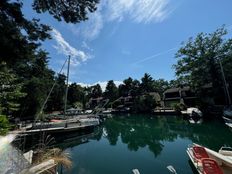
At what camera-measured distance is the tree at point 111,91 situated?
83562 millimetres

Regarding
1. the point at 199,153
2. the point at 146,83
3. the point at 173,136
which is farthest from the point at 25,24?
the point at 146,83

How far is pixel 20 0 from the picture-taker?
23.2 ft

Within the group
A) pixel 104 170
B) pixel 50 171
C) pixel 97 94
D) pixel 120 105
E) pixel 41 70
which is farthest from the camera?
pixel 97 94

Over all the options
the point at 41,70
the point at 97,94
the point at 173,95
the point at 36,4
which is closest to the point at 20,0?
the point at 36,4

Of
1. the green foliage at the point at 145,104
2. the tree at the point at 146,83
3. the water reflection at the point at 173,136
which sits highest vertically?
the tree at the point at 146,83

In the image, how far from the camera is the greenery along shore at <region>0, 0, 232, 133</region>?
7.02 meters

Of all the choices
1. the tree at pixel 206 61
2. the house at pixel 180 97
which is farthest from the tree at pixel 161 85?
the tree at pixel 206 61

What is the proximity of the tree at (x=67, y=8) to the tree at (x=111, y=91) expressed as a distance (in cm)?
7539

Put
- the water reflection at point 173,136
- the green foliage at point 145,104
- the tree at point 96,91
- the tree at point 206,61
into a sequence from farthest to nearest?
the tree at point 96,91 < the green foliage at point 145,104 < the tree at point 206,61 < the water reflection at point 173,136

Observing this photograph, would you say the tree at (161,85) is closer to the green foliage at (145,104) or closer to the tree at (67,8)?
the green foliage at (145,104)

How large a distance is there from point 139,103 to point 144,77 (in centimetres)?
1352

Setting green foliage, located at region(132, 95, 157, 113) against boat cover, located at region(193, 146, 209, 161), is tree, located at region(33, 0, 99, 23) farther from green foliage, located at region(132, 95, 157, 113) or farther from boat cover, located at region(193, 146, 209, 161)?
green foliage, located at region(132, 95, 157, 113)

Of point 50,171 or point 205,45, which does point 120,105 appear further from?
point 50,171

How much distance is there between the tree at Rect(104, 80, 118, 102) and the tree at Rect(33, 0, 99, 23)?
7539 centimetres
